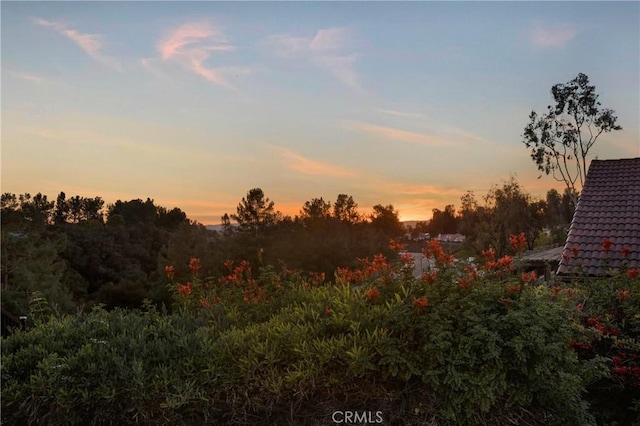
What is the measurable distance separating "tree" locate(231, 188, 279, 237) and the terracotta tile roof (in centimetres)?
1704

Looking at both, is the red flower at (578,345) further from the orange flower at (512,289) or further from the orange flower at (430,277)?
the orange flower at (430,277)

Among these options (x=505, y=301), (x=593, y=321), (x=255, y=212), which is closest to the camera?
(x=505, y=301)

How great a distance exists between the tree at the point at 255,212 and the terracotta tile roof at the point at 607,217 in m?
17.0

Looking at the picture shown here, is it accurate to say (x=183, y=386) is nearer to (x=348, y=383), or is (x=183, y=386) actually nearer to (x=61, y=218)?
(x=348, y=383)

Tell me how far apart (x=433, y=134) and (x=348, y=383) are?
7058 mm

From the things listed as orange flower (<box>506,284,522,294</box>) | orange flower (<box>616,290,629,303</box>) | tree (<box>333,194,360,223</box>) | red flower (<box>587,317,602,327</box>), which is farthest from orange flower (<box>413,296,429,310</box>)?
tree (<box>333,194,360,223</box>)

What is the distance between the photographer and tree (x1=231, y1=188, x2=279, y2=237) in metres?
25.8

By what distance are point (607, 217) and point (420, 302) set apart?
8789 mm

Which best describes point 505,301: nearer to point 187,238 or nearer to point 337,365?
point 337,365

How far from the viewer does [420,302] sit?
274 cm

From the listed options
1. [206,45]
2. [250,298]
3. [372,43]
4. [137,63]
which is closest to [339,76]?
[372,43]

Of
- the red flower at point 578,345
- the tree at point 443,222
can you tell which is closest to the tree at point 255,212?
the tree at point 443,222

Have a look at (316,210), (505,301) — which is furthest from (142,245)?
(505,301)

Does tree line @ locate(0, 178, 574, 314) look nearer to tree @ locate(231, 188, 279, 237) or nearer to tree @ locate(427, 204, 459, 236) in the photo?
tree @ locate(231, 188, 279, 237)
